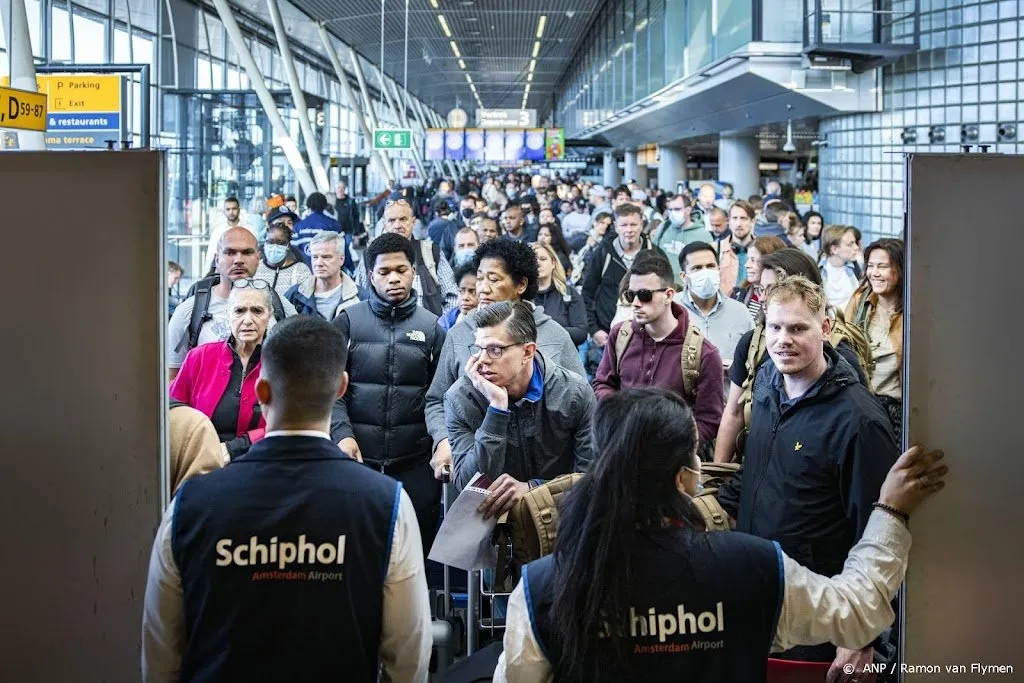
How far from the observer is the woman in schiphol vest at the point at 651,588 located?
2455 mm

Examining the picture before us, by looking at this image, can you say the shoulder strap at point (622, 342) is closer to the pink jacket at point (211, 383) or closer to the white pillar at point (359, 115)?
the pink jacket at point (211, 383)

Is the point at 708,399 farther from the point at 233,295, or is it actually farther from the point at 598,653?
the point at 598,653

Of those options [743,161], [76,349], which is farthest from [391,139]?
[76,349]

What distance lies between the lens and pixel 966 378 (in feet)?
9.07

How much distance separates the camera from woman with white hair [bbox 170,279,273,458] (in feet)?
16.3

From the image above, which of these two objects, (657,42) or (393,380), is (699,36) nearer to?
(657,42)

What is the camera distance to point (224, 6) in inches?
819

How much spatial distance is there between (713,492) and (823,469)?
582mm

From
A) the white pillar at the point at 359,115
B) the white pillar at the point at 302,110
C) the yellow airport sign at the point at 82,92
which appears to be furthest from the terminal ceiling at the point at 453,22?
the yellow airport sign at the point at 82,92

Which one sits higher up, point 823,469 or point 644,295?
point 644,295

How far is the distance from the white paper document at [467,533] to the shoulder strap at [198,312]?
265cm

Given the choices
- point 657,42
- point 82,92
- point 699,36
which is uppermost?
point 657,42

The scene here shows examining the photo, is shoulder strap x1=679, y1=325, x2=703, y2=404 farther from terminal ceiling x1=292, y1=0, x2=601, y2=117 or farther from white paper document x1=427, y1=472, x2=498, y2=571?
terminal ceiling x1=292, y1=0, x2=601, y2=117

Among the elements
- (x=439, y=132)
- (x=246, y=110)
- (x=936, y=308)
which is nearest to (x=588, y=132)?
(x=439, y=132)
